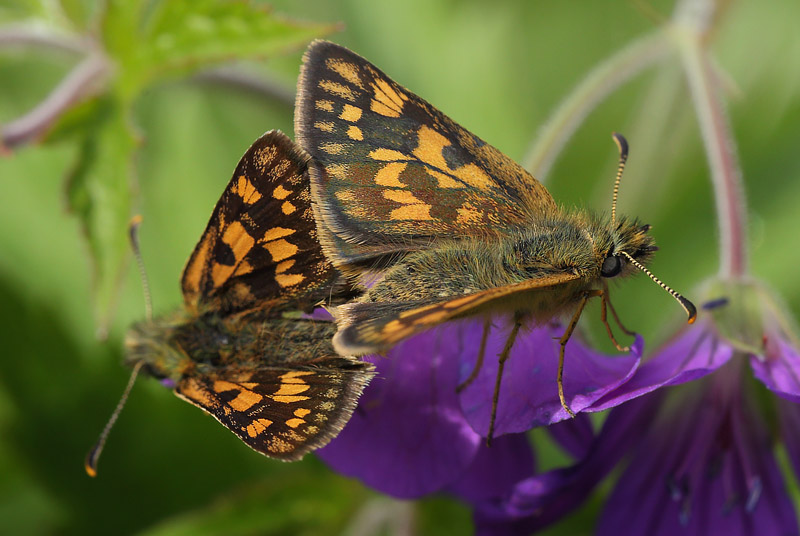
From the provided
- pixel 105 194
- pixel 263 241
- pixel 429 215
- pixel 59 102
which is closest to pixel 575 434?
pixel 429 215

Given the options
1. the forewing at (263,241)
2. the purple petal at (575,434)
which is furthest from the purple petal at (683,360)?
the forewing at (263,241)

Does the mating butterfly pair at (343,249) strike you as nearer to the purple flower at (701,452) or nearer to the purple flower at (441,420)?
the purple flower at (441,420)

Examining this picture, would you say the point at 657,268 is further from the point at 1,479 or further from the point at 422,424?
the point at 1,479

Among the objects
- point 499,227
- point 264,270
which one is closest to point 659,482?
point 499,227

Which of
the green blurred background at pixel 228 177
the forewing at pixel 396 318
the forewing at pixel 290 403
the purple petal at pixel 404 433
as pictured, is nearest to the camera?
the forewing at pixel 396 318

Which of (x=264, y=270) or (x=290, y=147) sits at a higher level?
(x=290, y=147)

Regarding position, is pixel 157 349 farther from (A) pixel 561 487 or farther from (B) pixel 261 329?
(A) pixel 561 487
